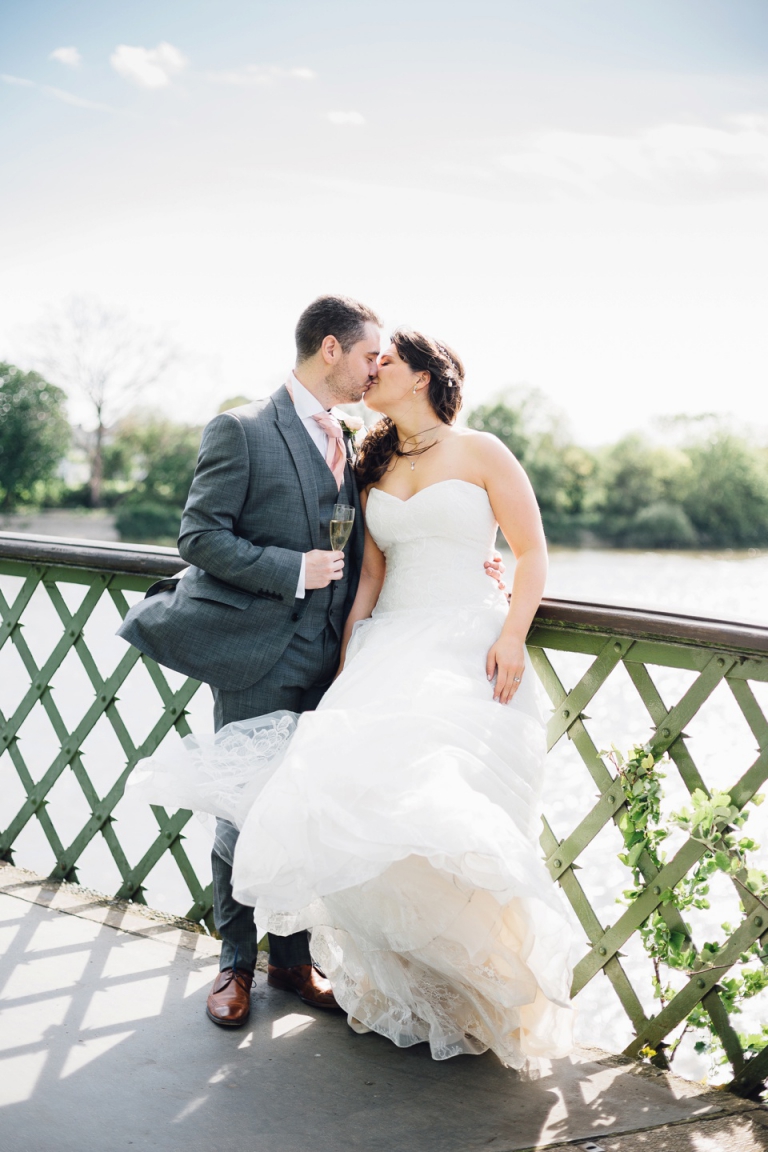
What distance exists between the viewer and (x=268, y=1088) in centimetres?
218

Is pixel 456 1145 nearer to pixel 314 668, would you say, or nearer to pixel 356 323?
pixel 314 668

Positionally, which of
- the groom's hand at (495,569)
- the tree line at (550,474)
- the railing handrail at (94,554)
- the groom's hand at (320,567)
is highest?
the groom's hand at (320,567)

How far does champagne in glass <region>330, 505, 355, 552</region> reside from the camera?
2.40 metres

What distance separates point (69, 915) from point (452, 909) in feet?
4.94

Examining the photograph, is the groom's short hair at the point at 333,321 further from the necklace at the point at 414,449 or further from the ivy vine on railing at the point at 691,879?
the ivy vine on railing at the point at 691,879

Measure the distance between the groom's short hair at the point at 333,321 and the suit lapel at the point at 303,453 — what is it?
0.17 m

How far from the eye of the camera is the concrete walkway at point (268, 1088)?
201 cm

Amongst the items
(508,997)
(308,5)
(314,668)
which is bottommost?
(508,997)

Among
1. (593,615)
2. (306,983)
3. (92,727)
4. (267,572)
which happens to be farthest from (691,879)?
(92,727)

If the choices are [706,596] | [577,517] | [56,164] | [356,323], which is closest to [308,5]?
[56,164]

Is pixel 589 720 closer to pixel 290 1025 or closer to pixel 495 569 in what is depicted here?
pixel 495 569

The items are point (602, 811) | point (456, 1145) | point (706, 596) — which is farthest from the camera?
point (706, 596)

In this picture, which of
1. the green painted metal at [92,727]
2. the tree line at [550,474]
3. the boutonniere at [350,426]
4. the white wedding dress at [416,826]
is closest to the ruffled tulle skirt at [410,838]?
the white wedding dress at [416,826]

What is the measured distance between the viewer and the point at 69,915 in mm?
3025
